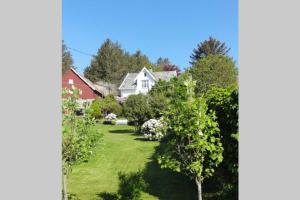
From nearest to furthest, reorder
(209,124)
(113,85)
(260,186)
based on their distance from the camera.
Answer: (260,186), (209,124), (113,85)

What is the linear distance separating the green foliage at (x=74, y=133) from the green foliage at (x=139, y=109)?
12799 mm

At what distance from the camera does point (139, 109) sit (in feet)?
61.1

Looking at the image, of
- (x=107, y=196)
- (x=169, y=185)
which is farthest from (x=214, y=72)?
(x=107, y=196)

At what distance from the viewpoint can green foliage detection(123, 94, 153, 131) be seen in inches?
731

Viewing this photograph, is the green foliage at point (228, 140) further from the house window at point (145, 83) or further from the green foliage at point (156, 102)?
the house window at point (145, 83)

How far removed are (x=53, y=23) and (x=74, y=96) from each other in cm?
390

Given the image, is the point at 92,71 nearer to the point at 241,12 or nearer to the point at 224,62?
the point at 224,62

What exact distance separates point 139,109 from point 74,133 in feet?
44.2

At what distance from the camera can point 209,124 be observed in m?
5.13

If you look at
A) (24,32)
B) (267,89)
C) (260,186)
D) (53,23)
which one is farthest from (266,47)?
(24,32)

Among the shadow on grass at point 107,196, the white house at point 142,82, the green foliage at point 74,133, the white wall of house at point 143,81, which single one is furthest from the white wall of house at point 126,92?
the green foliage at point 74,133

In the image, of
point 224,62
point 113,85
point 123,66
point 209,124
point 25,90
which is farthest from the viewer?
point 123,66

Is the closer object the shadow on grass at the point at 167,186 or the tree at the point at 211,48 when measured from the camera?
the shadow on grass at the point at 167,186

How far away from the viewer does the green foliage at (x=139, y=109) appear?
18.6 meters
